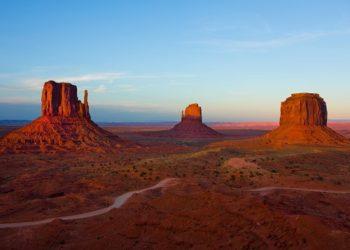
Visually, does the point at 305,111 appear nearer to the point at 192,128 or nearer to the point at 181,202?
the point at 181,202

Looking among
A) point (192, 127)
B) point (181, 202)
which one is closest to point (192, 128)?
point (192, 127)

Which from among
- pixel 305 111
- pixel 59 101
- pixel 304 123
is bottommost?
pixel 304 123

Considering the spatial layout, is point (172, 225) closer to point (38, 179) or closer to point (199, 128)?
point (38, 179)

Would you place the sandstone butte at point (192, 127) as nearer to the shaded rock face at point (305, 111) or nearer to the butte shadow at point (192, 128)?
the butte shadow at point (192, 128)

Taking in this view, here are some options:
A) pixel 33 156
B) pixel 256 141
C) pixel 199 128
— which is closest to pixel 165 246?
pixel 33 156

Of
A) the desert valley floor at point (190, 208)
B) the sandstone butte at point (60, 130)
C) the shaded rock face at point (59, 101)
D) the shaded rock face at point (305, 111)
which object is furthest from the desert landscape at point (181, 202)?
the shaded rock face at point (59, 101)

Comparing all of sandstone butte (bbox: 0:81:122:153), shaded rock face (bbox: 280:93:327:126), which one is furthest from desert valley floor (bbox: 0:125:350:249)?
shaded rock face (bbox: 280:93:327:126)

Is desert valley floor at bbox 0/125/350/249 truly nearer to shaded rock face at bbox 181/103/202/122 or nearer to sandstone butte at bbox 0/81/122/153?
sandstone butte at bbox 0/81/122/153

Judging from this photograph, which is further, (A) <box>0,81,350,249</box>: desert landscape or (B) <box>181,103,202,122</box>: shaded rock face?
(B) <box>181,103,202,122</box>: shaded rock face

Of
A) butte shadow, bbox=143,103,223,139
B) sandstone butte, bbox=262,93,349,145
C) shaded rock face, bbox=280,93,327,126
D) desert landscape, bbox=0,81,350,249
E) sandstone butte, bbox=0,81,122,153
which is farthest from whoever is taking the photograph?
butte shadow, bbox=143,103,223,139
